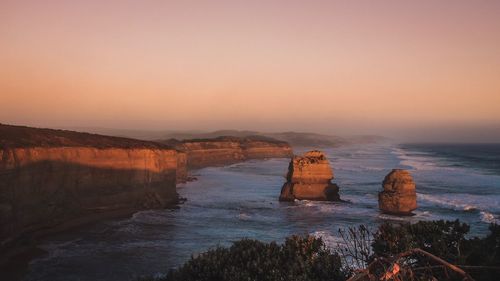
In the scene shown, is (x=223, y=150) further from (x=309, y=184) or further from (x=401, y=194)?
(x=401, y=194)

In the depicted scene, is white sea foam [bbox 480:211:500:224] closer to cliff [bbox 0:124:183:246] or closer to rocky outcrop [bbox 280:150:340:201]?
rocky outcrop [bbox 280:150:340:201]

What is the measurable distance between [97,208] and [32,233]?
837cm

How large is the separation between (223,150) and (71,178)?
8142cm

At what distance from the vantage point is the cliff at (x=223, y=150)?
4225 inches

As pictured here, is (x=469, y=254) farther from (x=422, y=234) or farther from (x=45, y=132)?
(x=45, y=132)

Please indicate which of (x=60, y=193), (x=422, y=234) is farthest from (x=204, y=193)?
(x=422, y=234)

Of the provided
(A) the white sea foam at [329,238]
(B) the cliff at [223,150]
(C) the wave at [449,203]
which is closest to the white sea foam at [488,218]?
(C) the wave at [449,203]

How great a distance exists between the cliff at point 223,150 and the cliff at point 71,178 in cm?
4514

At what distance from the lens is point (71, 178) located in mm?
39469

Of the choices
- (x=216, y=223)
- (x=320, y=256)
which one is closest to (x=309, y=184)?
(x=216, y=223)

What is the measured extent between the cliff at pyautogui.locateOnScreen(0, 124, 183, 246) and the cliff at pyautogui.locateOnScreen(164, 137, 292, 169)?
45139 mm

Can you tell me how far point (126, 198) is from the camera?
44750 millimetres

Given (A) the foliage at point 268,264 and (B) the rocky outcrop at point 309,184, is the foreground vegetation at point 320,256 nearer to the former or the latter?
(A) the foliage at point 268,264

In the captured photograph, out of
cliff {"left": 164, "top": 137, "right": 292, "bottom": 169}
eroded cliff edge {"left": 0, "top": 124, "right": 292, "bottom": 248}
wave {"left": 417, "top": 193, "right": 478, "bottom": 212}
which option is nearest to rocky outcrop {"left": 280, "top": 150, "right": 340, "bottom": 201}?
wave {"left": 417, "top": 193, "right": 478, "bottom": 212}
